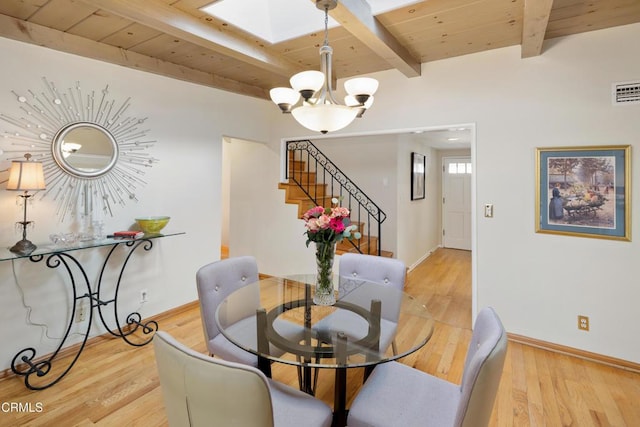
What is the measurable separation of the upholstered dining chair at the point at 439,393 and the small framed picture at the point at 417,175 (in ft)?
14.1

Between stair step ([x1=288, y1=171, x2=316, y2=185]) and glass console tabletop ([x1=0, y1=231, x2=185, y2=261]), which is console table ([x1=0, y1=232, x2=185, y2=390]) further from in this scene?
stair step ([x1=288, y1=171, x2=316, y2=185])

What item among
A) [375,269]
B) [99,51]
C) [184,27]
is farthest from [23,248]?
[375,269]

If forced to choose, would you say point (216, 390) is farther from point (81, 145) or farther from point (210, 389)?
point (81, 145)

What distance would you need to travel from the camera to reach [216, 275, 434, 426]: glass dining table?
1.48m

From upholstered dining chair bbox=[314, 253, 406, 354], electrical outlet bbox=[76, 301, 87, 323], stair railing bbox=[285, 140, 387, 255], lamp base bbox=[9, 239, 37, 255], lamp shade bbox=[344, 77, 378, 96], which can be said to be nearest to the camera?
upholstered dining chair bbox=[314, 253, 406, 354]

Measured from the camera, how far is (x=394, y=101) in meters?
3.43

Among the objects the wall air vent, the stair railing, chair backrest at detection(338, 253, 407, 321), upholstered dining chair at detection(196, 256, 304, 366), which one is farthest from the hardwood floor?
the stair railing

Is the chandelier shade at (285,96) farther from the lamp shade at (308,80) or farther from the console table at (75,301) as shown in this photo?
the console table at (75,301)

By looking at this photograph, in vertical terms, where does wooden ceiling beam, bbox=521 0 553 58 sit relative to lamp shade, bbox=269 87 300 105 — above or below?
above

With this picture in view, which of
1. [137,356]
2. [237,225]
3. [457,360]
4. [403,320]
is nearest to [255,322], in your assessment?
[403,320]

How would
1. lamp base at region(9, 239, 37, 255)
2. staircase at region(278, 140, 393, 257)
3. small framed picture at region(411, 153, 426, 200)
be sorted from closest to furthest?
lamp base at region(9, 239, 37, 255)
staircase at region(278, 140, 393, 257)
small framed picture at region(411, 153, 426, 200)

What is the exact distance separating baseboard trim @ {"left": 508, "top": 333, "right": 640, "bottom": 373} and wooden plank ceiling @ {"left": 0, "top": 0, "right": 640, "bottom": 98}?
248 cm

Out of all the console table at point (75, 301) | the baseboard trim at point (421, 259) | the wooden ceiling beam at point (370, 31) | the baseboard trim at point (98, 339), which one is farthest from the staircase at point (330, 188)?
the console table at point (75, 301)

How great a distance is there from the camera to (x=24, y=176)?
2174 mm
